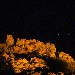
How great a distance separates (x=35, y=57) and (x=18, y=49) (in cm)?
38

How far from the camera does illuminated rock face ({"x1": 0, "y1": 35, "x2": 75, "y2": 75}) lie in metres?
3.87

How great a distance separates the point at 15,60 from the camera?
3.98 meters

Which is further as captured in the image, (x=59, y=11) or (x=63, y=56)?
(x=59, y=11)

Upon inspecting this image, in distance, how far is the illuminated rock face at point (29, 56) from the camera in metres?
3.87

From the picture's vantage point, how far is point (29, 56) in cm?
418

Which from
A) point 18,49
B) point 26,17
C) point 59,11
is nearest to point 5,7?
point 26,17

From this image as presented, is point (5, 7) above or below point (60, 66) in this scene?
Answer: above

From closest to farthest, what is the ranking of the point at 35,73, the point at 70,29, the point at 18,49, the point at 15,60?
the point at 35,73, the point at 15,60, the point at 18,49, the point at 70,29

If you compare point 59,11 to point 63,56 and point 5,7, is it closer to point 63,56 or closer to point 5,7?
point 5,7

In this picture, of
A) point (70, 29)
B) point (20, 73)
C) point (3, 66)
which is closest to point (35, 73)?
point (20, 73)

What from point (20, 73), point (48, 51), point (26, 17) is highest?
point (26, 17)

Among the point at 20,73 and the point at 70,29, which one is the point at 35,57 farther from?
the point at 70,29

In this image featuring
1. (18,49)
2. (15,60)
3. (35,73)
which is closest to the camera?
(35,73)

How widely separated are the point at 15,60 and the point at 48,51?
2.35ft
